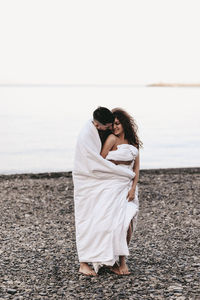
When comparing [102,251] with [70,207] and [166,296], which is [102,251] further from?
[70,207]

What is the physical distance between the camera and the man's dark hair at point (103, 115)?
518 cm

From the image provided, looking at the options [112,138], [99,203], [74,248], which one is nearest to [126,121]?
[112,138]

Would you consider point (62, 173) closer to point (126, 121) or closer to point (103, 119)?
point (126, 121)

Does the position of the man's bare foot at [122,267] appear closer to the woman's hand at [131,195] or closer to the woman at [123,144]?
the woman at [123,144]

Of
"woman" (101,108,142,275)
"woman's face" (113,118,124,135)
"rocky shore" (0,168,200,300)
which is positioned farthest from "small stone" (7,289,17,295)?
"woman's face" (113,118,124,135)

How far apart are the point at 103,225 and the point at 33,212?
14.1 ft

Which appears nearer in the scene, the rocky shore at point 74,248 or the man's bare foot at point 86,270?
the rocky shore at point 74,248

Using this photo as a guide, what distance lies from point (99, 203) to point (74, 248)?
1.78 metres

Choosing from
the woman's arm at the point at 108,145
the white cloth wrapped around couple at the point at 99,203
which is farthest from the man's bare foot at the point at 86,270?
the woman's arm at the point at 108,145

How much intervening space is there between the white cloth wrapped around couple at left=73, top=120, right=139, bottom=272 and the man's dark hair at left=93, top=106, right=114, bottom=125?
0.45 feet

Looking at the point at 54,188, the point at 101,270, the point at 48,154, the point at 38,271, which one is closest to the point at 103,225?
the point at 101,270

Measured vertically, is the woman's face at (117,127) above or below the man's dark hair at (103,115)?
below

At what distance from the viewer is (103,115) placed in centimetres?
520

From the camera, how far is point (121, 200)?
5379 millimetres
